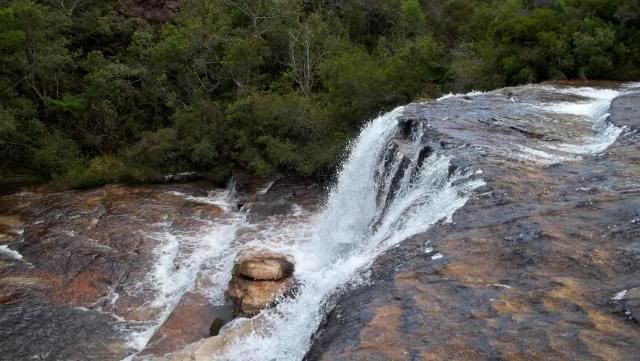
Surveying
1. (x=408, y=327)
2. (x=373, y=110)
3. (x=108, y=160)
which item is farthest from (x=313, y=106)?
(x=408, y=327)

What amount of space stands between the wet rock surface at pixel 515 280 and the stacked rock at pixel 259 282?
3.03 meters

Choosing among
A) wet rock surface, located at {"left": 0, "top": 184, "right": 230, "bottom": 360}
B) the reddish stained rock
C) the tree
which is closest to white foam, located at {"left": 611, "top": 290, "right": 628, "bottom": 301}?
the reddish stained rock

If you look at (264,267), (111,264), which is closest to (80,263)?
(111,264)

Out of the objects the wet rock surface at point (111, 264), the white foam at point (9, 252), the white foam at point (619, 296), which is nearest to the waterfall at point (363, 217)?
the wet rock surface at point (111, 264)

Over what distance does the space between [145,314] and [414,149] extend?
5425 mm

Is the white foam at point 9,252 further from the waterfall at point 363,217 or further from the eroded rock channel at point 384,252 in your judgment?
the waterfall at point 363,217

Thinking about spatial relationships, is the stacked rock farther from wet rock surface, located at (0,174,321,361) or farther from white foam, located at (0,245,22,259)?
white foam, located at (0,245,22,259)

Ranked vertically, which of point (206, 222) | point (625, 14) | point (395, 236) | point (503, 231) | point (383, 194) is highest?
point (625, 14)

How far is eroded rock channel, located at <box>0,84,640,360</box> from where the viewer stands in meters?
4.65

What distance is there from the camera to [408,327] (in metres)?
4.59

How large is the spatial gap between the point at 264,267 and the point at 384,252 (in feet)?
11.2

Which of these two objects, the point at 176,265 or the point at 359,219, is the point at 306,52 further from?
the point at 176,265

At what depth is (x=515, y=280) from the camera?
16.7 feet

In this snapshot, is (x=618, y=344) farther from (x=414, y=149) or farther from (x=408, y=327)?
(x=414, y=149)
